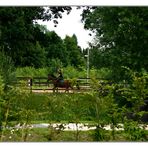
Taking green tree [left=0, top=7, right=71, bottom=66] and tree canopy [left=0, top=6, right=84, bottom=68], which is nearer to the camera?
tree canopy [left=0, top=6, right=84, bottom=68]

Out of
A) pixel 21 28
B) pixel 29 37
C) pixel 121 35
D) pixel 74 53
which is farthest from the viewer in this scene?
pixel 29 37

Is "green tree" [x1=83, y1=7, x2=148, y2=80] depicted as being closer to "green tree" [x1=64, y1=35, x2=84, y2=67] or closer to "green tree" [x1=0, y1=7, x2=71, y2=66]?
"green tree" [x1=64, y1=35, x2=84, y2=67]

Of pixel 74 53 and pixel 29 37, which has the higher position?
pixel 29 37

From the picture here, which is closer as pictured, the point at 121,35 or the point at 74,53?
the point at 121,35

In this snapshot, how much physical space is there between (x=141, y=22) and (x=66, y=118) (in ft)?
8.77

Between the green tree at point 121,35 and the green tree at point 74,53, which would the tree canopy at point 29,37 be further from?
the green tree at point 121,35

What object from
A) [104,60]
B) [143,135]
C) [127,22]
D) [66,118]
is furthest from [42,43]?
[143,135]

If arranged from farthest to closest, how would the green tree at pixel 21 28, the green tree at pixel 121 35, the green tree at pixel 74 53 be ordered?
1. the green tree at pixel 21 28
2. the green tree at pixel 74 53
3. the green tree at pixel 121 35

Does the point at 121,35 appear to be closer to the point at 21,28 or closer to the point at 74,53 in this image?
the point at 74,53

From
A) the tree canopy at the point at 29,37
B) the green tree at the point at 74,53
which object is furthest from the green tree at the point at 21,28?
the green tree at the point at 74,53

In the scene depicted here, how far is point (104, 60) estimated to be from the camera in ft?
36.4

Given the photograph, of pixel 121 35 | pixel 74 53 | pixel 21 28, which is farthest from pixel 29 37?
pixel 121 35

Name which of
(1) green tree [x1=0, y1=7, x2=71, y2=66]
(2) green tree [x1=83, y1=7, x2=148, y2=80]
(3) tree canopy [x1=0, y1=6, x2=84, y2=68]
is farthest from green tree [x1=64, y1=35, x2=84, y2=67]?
(2) green tree [x1=83, y1=7, x2=148, y2=80]

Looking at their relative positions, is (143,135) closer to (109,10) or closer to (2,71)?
(2,71)
